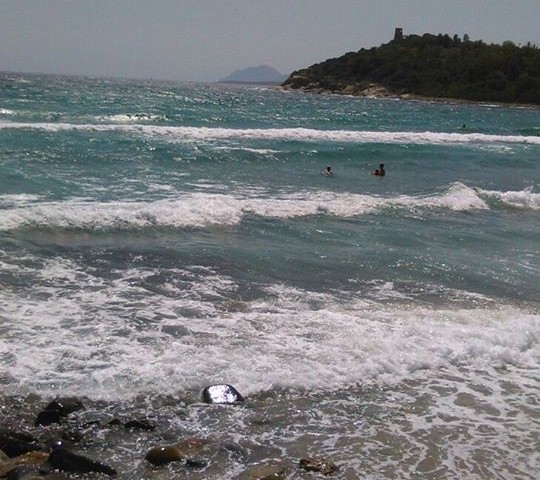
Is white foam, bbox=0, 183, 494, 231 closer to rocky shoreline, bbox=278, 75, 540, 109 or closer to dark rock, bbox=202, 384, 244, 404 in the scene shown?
dark rock, bbox=202, 384, 244, 404

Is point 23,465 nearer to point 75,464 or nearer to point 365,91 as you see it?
point 75,464

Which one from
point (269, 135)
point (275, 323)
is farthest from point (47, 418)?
point (269, 135)

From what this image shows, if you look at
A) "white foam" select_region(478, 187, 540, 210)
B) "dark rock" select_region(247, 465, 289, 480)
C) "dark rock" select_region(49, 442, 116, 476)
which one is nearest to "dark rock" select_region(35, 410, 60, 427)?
"dark rock" select_region(49, 442, 116, 476)

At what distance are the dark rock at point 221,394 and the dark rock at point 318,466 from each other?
1236mm

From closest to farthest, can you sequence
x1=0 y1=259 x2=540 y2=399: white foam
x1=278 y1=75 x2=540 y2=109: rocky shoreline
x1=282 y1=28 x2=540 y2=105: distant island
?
1. x1=0 y1=259 x2=540 y2=399: white foam
2. x1=278 y1=75 x2=540 y2=109: rocky shoreline
3. x1=282 y1=28 x2=540 y2=105: distant island

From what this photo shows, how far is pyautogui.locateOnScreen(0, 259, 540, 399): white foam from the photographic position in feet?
22.3

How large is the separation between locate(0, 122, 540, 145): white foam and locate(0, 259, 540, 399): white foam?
24626 millimetres

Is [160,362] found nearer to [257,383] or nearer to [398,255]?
[257,383]

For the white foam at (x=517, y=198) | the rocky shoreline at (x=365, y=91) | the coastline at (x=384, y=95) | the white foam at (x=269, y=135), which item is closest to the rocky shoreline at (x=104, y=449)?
the white foam at (x=517, y=198)

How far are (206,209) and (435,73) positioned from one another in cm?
12253

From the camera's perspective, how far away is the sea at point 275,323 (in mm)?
5695

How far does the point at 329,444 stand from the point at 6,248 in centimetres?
785

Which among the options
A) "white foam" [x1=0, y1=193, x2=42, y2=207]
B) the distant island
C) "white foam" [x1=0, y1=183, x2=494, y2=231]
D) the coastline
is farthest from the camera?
the distant island

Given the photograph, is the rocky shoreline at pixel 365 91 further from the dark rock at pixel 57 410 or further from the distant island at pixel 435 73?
the dark rock at pixel 57 410
